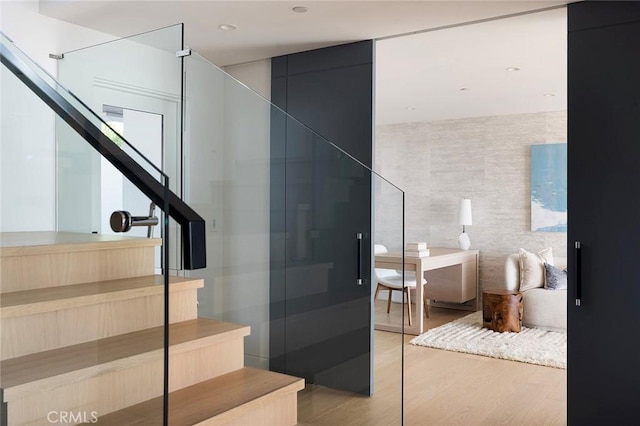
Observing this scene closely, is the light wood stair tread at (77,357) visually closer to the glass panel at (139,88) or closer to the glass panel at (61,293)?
the glass panel at (61,293)

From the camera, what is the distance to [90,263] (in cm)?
195

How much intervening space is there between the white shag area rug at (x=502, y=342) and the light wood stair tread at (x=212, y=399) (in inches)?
113

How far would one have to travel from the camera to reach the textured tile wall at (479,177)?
6.79m

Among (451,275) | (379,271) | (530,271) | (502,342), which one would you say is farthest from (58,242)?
(451,275)

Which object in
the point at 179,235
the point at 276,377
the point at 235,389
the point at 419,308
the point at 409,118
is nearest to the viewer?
the point at 179,235

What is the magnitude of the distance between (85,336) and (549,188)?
5.94 m

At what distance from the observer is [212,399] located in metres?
2.24

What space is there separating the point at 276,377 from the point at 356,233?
943mm

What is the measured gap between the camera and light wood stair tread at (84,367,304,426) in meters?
1.68

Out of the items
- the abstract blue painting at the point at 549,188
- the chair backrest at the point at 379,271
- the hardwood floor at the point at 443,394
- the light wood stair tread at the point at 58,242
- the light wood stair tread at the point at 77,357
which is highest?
the abstract blue painting at the point at 549,188

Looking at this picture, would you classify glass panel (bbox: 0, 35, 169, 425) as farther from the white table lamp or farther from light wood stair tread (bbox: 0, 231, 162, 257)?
the white table lamp

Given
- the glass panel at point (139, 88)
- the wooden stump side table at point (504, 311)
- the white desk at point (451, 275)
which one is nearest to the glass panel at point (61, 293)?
the glass panel at point (139, 88)
